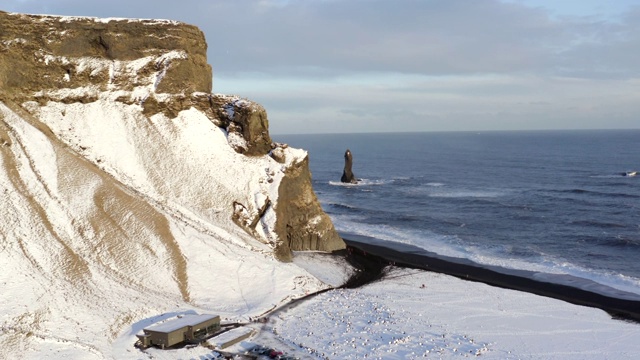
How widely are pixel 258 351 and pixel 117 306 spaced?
11.7 meters

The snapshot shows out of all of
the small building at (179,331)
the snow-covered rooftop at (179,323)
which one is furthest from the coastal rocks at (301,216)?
the small building at (179,331)

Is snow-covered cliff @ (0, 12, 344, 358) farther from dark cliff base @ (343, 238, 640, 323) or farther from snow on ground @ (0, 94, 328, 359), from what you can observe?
dark cliff base @ (343, 238, 640, 323)

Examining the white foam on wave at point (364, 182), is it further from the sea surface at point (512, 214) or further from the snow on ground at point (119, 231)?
the snow on ground at point (119, 231)

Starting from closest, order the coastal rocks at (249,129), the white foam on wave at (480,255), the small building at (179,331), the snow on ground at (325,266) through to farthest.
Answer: the small building at (179,331) < the snow on ground at (325,266) < the white foam on wave at (480,255) < the coastal rocks at (249,129)

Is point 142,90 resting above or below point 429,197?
above

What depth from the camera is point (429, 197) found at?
300 feet

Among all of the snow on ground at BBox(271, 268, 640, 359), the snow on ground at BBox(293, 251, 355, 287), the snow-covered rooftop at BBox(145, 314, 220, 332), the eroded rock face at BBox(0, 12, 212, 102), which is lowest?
the snow on ground at BBox(271, 268, 640, 359)

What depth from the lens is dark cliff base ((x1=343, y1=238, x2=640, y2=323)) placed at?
142ft

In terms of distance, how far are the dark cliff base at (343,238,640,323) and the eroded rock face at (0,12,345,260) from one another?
186 inches

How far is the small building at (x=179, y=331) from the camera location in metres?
32.2

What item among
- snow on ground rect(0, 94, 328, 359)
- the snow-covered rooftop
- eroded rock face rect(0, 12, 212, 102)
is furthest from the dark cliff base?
eroded rock face rect(0, 12, 212, 102)

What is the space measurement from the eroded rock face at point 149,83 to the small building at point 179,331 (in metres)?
17.4

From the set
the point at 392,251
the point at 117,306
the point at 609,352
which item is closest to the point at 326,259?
the point at 392,251

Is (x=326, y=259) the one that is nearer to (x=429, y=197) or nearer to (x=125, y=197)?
(x=125, y=197)
